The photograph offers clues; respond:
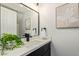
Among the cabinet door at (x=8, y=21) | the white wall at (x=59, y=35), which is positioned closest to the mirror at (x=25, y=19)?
the cabinet door at (x=8, y=21)

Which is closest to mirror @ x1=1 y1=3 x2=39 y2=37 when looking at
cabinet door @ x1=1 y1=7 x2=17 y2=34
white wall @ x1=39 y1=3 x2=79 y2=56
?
cabinet door @ x1=1 y1=7 x2=17 y2=34

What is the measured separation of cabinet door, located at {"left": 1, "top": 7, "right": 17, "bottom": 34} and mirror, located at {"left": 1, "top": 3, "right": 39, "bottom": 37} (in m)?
0.05

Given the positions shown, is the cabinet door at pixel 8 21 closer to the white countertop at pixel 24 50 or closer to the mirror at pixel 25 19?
the mirror at pixel 25 19

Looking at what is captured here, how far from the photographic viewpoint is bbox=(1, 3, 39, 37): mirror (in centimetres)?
166

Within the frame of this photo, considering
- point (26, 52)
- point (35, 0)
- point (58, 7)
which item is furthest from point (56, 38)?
point (35, 0)

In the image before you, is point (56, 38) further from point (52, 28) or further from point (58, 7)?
point (58, 7)

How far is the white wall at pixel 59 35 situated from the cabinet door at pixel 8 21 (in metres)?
0.46

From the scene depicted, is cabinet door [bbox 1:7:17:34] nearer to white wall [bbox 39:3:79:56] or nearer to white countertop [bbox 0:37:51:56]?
white countertop [bbox 0:37:51:56]

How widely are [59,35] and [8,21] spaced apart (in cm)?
74

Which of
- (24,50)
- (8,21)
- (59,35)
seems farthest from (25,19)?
(24,50)

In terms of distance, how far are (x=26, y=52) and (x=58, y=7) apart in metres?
0.95

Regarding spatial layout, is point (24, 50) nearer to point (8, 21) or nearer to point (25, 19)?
point (8, 21)

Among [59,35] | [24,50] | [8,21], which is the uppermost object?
[8,21]

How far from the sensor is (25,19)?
71.0 inches
